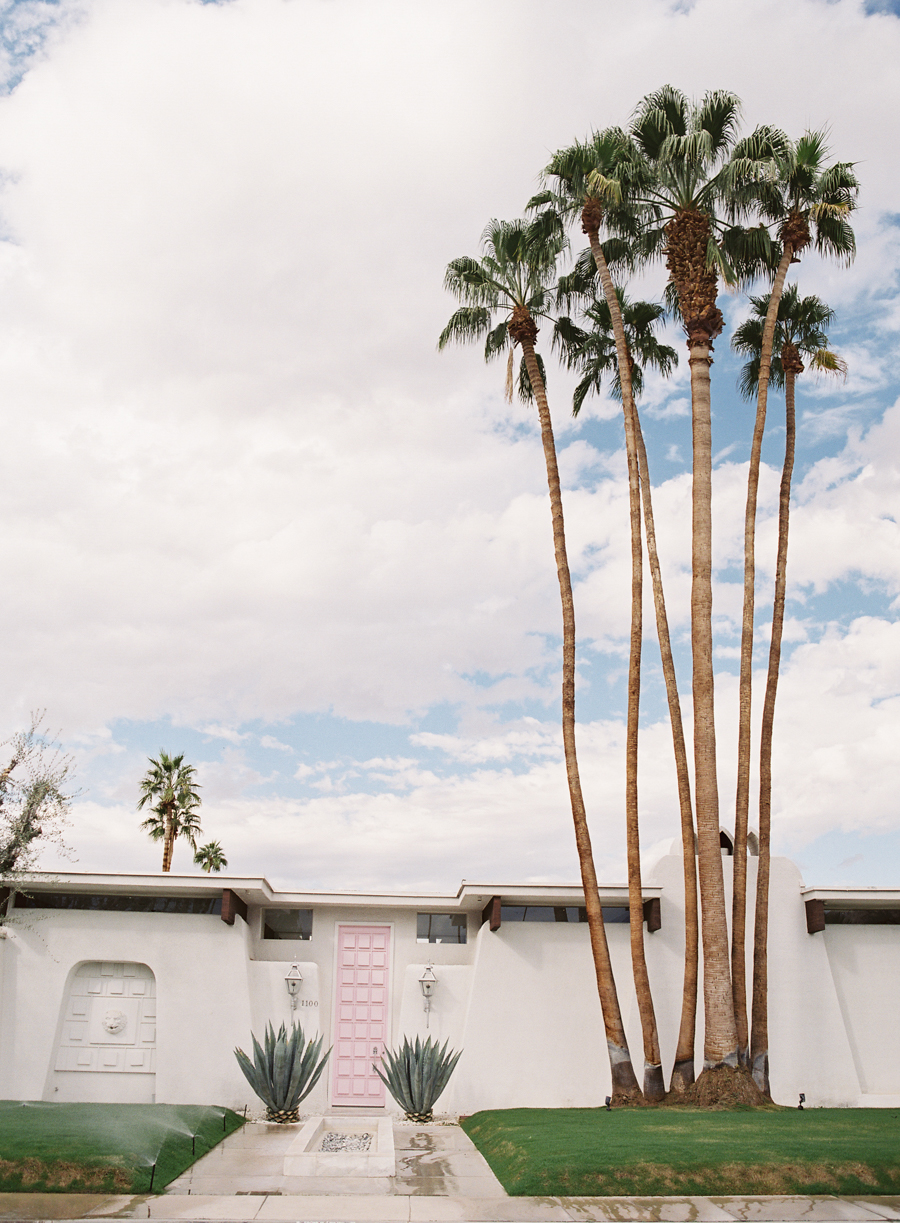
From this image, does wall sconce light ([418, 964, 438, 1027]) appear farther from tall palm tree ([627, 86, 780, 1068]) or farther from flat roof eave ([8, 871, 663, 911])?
tall palm tree ([627, 86, 780, 1068])

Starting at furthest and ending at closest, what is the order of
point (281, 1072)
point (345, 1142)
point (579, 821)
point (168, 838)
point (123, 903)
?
point (168, 838)
point (123, 903)
point (579, 821)
point (281, 1072)
point (345, 1142)

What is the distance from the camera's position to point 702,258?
53.8ft

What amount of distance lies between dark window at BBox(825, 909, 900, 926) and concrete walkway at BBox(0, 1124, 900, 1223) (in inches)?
380

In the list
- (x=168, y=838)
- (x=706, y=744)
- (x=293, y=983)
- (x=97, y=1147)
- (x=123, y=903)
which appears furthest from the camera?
(x=168, y=838)

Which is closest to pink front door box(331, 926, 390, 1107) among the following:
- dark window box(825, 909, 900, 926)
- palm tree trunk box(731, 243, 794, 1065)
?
palm tree trunk box(731, 243, 794, 1065)

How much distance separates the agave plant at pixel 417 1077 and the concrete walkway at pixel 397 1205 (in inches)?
159

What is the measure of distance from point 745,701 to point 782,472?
14.5 ft

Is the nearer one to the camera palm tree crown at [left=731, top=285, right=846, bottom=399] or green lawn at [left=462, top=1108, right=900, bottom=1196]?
green lawn at [left=462, top=1108, right=900, bottom=1196]

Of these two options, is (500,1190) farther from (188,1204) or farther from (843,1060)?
(843,1060)

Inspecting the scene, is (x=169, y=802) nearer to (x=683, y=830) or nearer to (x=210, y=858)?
(x=210, y=858)

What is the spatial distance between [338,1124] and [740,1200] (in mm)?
5967

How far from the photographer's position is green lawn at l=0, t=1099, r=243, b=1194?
8.62 meters

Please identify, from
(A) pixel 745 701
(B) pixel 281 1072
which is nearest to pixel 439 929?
(B) pixel 281 1072

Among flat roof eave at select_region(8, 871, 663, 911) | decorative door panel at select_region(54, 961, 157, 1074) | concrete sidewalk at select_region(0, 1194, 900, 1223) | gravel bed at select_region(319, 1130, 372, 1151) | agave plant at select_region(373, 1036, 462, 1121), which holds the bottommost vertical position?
concrete sidewalk at select_region(0, 1194, 900, 1223)
